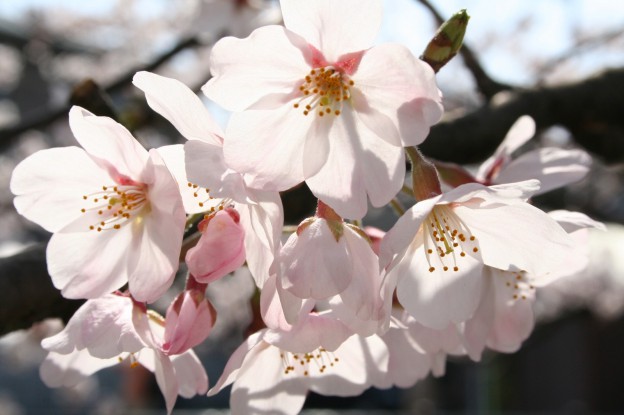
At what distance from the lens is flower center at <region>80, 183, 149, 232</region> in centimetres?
109

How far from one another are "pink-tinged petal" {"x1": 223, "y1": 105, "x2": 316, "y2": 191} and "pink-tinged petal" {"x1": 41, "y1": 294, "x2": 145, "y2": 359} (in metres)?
0.31

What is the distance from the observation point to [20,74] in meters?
13.6

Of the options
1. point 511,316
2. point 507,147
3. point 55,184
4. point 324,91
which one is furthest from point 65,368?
point 507,147

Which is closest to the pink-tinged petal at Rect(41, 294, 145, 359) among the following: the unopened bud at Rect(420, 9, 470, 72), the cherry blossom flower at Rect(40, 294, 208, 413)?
the cherry blossom flower at Rect(40, 294, 208, 413)

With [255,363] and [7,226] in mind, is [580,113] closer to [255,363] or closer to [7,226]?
[255,363]

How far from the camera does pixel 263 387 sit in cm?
122

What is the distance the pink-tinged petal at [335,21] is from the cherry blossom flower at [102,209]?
10.6 inches

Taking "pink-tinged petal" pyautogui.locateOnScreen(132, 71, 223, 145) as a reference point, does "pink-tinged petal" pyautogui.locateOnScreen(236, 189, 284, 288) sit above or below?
below

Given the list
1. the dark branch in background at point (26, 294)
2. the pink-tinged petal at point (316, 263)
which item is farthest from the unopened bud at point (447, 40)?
the dark branch in background at point (26, 294)

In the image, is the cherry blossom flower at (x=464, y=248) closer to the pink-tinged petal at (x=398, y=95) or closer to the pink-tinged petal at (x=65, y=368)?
the pink-tinged petal at (x=398, y=95)

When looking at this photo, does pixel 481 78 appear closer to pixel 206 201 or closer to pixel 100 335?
pixel 206 201

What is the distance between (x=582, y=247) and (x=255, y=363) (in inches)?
24.1

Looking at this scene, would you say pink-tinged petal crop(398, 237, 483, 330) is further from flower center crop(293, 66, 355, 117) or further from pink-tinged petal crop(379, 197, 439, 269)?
flower center crop(293, 66, 355, 117)

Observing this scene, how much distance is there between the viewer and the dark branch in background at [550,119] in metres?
1.87
